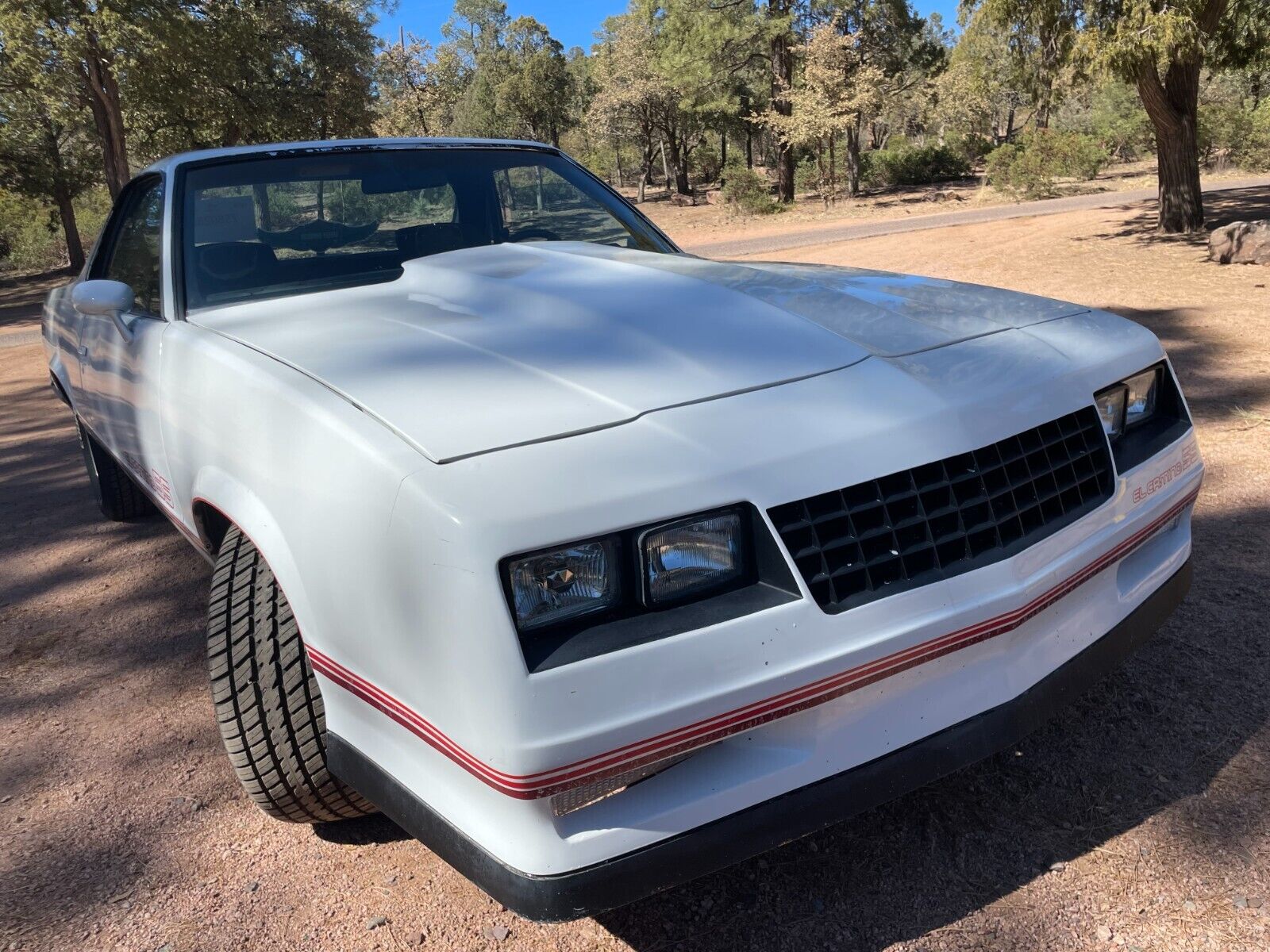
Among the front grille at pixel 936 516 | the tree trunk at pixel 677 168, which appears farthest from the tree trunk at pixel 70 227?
the front grille at pixel 936 516

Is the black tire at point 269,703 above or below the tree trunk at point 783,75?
below

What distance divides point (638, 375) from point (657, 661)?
619mm

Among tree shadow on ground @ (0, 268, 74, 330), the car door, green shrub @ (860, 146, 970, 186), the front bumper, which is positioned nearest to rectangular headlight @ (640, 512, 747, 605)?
the front bumper

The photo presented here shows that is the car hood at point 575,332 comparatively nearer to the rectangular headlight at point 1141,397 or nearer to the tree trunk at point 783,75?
the rectangular headlight at point 1141,397

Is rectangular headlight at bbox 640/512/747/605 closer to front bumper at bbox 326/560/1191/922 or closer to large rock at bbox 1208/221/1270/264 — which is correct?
front bumper at bbox 326/560/1191/922

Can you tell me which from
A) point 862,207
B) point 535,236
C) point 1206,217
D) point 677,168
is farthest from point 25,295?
point 677,168

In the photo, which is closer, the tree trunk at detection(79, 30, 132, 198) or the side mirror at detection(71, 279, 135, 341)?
the side mirror at detection(71, 279, 135, 341)

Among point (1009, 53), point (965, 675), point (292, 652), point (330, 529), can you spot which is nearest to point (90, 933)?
point (292, 652)

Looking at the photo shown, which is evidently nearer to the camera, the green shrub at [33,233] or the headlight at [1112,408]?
the headlight at [1112,408]

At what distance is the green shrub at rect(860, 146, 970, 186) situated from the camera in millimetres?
35031

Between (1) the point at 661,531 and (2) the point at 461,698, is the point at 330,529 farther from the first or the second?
(1) the point at 661,531

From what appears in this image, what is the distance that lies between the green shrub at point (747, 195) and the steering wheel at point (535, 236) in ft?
78.4

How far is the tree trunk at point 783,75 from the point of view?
27.6m

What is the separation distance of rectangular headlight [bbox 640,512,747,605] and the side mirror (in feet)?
6.66
